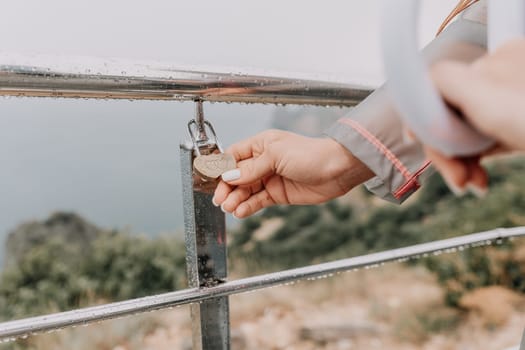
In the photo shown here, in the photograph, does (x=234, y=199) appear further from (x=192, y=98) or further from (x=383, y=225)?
(x=383, y=225)

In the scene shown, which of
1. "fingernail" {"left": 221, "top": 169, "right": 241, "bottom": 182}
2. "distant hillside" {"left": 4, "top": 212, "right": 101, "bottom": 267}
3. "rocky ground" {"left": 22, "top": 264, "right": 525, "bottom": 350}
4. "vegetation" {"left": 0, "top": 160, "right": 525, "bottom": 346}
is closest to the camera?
"fingernail" {"left": 221, "top": 169, "right": 241, "bottom": 182}

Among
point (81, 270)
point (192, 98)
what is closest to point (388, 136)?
point (192, 98)

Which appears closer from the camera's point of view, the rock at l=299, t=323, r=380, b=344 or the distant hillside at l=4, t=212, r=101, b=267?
the rock at l=299, t=323, r=380, b=344

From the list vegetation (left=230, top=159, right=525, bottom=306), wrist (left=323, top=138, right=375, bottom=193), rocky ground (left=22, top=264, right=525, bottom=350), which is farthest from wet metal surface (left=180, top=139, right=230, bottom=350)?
vegetation (left=230, top=159, right=525, bottom=306)

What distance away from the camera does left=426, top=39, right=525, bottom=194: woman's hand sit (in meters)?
0.35

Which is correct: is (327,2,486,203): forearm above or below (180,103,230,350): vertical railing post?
above

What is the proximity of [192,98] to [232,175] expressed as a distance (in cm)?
13

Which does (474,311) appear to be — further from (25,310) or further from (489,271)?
(25,310)

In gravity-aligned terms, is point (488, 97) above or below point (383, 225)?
below

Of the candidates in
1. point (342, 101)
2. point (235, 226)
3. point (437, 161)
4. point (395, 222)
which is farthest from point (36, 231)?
point (437, 161)

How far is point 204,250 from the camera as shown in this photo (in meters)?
0.84

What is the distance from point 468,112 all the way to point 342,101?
2.11 ft

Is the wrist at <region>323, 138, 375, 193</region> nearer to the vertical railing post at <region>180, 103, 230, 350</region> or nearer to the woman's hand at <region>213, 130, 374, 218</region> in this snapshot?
the woman's hand at <region>213, 130, 374, 218</region>

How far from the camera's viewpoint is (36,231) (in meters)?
4.46
